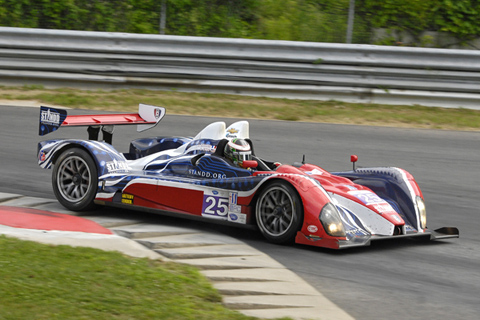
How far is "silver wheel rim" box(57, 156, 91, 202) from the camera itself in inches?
317

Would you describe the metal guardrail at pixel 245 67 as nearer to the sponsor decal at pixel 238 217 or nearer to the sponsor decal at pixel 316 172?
the sponsor decal at pixel 316 172

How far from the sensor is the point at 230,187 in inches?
282

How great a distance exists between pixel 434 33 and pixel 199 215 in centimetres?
916

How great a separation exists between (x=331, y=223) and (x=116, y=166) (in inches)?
106

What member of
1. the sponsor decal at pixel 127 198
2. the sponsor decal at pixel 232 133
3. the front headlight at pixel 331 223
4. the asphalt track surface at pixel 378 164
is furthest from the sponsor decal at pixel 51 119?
the front headlight at pixel 331 223

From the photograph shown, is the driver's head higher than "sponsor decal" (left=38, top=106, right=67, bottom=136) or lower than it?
lower

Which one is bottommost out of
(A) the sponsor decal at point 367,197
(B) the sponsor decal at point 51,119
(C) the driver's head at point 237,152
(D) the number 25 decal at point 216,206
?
(D) the number 25 decal at point 216,206

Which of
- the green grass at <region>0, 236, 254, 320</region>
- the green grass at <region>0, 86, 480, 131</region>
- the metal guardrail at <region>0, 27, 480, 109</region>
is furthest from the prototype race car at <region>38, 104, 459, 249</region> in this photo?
the metal guardrail at <region>0, 27, 480, 109</region>

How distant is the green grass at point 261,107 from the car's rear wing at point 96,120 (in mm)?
4034

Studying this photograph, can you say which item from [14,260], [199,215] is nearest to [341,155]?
[199,215]

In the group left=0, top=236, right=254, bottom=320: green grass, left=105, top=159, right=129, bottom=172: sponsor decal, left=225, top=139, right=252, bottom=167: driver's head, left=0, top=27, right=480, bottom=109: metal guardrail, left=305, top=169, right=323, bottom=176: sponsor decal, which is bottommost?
left=0, top=236, right=254, bottom=320: green grass

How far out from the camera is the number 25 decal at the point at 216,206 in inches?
283

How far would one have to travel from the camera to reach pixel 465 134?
12031 mm

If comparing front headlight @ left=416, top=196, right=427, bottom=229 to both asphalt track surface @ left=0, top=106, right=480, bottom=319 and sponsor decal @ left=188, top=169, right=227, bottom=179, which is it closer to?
asphalt track surface @ left=0, top=106, right=480, bottom=319
